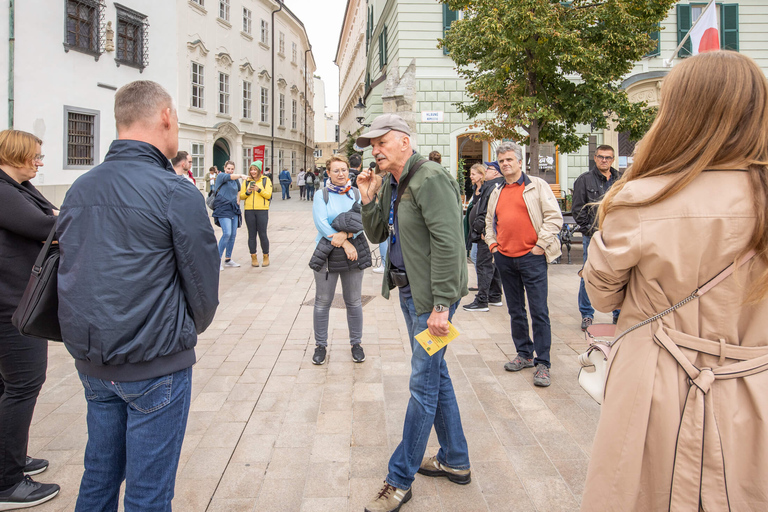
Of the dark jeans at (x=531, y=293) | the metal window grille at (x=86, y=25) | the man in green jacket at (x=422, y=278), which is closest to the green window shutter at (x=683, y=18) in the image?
the dark jeans at (x=531, y=293)

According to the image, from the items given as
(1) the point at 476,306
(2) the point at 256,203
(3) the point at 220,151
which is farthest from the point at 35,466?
(3) the point at 220,151

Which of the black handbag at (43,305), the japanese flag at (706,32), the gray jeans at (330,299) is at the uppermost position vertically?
the japanese flag at (706,32)

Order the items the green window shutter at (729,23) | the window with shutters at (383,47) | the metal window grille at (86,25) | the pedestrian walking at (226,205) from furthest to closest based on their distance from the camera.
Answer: the window with shutters at (383,47), the green window shutter at (729,23), the metal window grille at (86,25), the pedestrian walking at (226,205)

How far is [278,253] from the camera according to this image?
12062mm

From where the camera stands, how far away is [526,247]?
463 cm

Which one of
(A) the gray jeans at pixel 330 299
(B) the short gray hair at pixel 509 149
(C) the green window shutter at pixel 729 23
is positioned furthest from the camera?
(C) the green window shutter at pixel 729 23

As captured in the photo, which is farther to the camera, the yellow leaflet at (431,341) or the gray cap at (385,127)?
the gray cap at (385,127)

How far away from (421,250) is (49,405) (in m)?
3.22

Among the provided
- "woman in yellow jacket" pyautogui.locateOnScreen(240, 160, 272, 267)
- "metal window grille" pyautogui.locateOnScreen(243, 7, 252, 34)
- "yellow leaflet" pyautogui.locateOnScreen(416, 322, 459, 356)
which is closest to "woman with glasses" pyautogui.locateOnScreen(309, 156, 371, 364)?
"yellow leaflet" pyautogui.locateOnScreen(416, 322, 459, 356)

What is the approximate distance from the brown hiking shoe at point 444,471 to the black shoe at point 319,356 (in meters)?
2.05

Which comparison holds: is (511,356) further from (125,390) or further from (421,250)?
(125,390)

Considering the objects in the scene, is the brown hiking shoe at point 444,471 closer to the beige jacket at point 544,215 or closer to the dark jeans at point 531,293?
the dark jeans at point 531,293

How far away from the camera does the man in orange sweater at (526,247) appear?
182 inches

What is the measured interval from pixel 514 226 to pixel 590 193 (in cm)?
230
